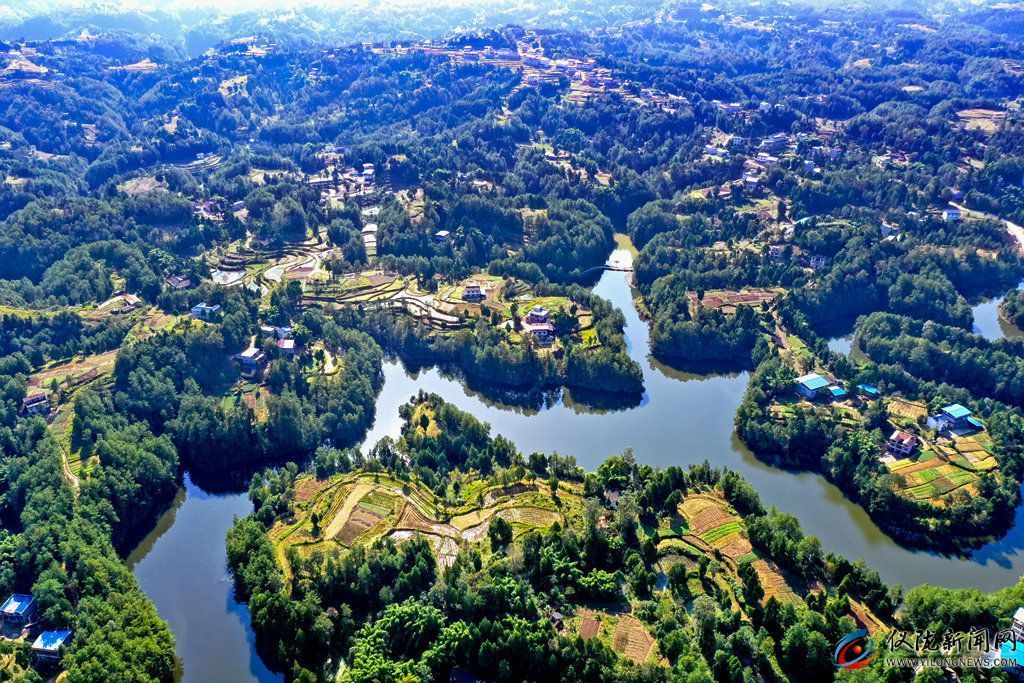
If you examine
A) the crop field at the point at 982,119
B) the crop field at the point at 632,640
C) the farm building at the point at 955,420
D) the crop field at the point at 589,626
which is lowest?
the farm building at the point at 955,420

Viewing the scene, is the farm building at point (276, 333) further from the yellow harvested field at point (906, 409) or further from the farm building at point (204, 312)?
the yellow harvested field at point (906, 409)

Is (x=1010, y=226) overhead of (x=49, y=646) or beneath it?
beneath

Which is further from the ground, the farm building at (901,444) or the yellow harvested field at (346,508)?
the farm building at (901,444)

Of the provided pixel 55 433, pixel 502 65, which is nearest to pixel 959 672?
pixel 55 433

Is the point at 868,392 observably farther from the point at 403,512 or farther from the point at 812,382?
the point at 403,512

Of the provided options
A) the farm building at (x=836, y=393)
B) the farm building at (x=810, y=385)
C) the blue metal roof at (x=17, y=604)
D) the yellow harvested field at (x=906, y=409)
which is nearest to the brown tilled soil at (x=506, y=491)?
the farm building at (x=810, y=385)

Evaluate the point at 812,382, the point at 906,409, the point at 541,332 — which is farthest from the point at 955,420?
the point at 541,332

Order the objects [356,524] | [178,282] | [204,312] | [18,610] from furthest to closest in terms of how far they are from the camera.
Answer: [178,282]
[204,312]
[356,524]
[18,610]
